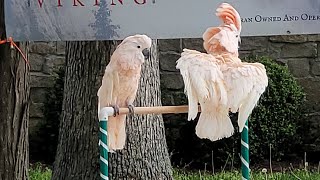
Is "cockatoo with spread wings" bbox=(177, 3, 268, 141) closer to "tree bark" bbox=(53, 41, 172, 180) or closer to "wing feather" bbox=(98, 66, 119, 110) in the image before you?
"wing feather" bbox=(98, 66, 119, 110)

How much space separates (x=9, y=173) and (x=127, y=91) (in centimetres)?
104

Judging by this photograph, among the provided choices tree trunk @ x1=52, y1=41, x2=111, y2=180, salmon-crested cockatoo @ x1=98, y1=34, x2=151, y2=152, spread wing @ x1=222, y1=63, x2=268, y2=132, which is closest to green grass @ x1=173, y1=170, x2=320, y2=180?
tree trunk @ x1=52, y1=41, x2=111, y2=180

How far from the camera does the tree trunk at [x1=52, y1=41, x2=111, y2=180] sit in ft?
13.7

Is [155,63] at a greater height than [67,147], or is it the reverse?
[155,63]

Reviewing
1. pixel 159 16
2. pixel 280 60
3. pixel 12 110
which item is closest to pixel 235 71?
pixel 159 16

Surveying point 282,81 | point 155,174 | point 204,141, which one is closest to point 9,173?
point 155,174

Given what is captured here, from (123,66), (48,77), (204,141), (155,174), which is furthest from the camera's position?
(48,77)

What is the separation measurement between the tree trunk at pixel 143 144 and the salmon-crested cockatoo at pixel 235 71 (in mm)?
1376

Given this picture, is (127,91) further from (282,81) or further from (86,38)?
(282,81)

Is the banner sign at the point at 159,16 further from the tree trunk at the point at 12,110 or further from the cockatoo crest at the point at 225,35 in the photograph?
the cockatoo crest at the point at 225,35

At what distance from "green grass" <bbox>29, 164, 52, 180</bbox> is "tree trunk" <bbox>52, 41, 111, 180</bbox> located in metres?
0.92

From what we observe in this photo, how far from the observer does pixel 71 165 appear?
14.1 feet

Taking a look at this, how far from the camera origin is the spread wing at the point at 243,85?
2631 millimetres

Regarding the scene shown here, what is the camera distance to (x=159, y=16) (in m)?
3.64
